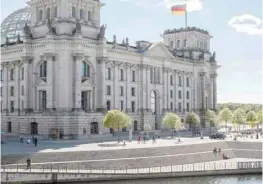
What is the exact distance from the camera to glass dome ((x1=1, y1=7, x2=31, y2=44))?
100m

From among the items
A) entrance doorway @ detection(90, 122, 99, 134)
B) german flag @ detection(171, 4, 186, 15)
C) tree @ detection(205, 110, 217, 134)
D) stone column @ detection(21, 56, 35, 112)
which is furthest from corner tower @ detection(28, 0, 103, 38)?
tree @ detection(205, 110, 217, 134)

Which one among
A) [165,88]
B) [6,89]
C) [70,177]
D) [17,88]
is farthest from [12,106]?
[70,177]

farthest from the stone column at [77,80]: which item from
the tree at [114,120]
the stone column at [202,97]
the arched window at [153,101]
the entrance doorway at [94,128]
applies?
the stone column at [202,97]

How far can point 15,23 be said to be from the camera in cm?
10281

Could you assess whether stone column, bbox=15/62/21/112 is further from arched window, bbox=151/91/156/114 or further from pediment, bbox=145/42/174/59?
arched window, bbox=151/91/156/114

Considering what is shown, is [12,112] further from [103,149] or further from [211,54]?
[211,54]

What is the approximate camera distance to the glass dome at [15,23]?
100 meters

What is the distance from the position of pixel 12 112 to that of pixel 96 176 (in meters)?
41.4

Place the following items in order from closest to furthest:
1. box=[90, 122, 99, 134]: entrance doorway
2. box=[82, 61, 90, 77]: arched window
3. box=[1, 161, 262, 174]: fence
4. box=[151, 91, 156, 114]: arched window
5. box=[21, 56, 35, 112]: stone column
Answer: box=[1, 161, 262, 174]: fence
box=[90, 122, 99, 134]: entrance doorway
box=[82, 61, 90, 77]: arched window
box=[21, 56, 35, 112]: stone column
box=[151, 91, 156, 114]: arched window

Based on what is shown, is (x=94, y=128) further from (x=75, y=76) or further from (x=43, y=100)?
(x=43, y=100)

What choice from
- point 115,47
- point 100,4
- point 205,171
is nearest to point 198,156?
point 205,171

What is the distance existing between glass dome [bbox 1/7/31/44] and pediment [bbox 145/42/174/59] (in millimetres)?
27913

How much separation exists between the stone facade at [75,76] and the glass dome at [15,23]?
1627cm

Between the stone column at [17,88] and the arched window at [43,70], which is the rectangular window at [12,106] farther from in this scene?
the arched window at [43,70]
